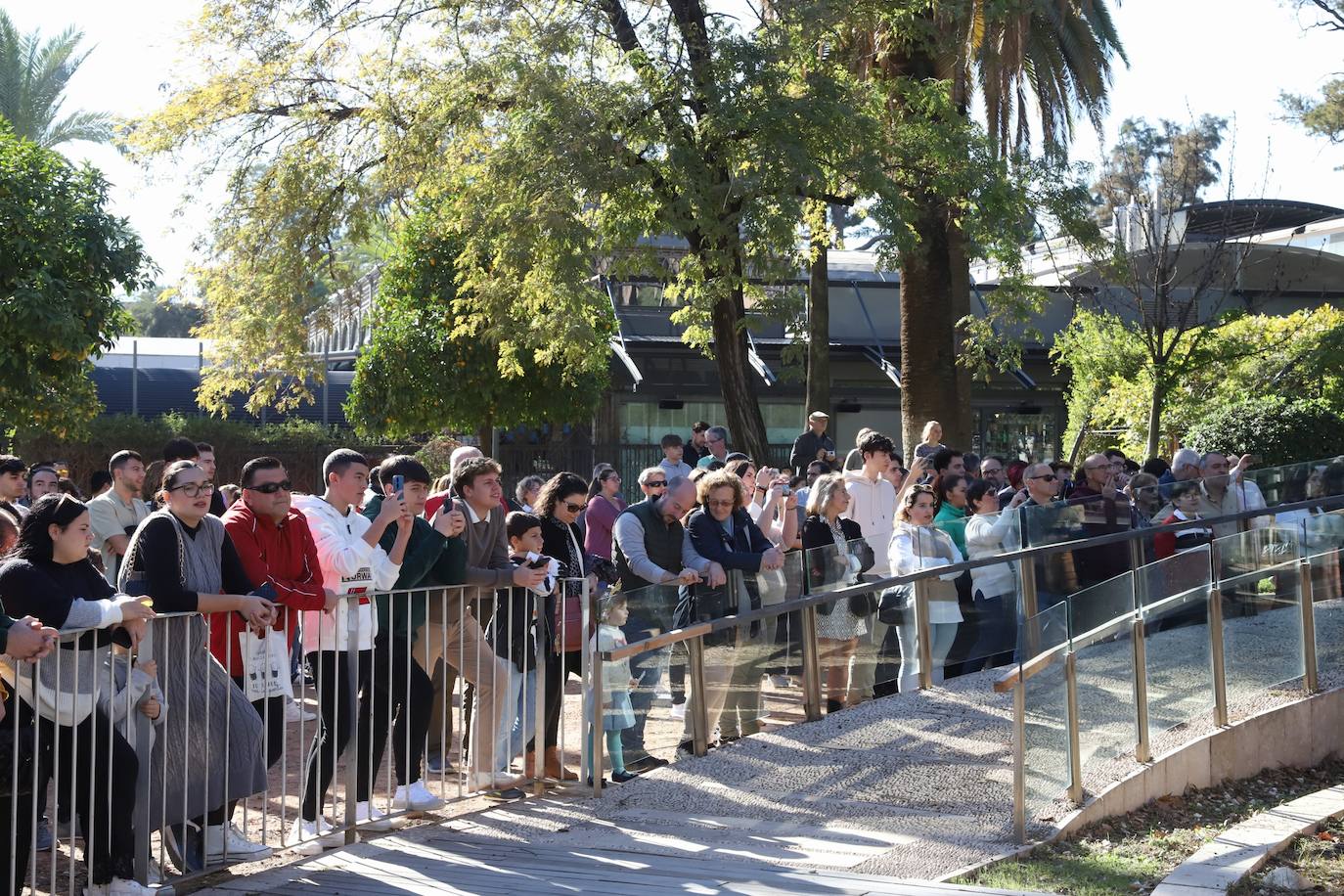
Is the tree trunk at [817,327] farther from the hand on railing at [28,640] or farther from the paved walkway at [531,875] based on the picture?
the hand on railing at [28,640]

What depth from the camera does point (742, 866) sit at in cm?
647

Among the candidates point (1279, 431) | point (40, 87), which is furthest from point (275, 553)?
point (40, 87)

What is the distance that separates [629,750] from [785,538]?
3.39 m

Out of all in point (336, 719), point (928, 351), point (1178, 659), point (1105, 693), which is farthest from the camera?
point (928, 351)

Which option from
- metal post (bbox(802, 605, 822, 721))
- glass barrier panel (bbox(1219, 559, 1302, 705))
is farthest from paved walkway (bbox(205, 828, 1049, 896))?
glass barrier panel (bbox(1219, 559, 1302, 705))

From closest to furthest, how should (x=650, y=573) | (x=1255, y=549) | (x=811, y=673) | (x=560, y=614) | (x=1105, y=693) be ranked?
(x=560, y=614), (x=1105, y=693), (x=650, y=573), (x=811, y=673), (x=1255, y=549)

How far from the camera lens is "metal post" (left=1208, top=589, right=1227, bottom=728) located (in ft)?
32.4

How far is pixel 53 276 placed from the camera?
14742mm

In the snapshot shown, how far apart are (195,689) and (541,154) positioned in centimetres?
900

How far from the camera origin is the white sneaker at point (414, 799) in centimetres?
717

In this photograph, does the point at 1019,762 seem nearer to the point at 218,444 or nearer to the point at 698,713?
the point at 698,713

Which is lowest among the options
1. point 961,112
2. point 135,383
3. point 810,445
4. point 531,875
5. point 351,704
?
point 531,875

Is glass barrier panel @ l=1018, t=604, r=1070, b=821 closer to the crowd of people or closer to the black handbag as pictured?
the crowd of people

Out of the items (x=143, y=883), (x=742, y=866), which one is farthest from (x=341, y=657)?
(x=742, y=866)
